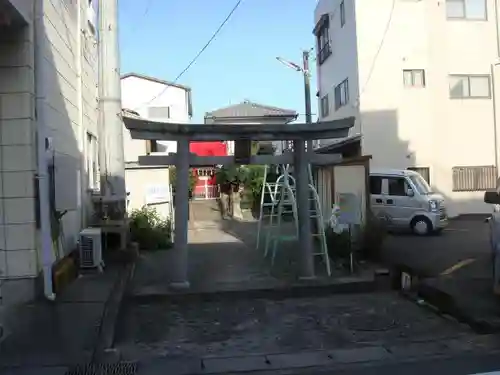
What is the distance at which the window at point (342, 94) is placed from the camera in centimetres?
2428

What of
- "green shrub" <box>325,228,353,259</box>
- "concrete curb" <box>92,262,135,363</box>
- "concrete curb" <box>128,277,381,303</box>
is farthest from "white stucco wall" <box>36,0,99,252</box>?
"green shrub" <box>325,228,353,259</box>

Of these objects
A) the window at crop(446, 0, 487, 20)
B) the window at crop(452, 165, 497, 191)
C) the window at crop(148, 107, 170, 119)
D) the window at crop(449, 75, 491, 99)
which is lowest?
the window at crop(452, 165, 497, 191)

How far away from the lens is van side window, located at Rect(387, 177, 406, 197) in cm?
1809

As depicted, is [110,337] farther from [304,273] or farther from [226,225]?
[226,225]

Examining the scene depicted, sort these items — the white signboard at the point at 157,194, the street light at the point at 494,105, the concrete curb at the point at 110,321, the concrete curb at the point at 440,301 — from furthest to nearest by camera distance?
1. the street light at the point at 494,105
2. the white signboard at the point at 157,194
3. the concrete curb at the point at 440,301
4. the concrete curb at the point at 110,321

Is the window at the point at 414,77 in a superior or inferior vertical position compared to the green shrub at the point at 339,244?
superior

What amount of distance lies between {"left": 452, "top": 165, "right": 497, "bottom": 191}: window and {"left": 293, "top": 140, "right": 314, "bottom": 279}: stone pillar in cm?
1494

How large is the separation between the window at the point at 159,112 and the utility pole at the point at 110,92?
24.6 metres

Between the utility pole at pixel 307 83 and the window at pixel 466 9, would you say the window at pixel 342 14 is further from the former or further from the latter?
the window at pixel 466 9

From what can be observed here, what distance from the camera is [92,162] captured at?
515 inches

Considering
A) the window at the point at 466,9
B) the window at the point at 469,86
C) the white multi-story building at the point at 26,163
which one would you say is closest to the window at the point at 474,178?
the window at the point at 469,86

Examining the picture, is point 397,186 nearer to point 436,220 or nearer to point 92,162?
point 436,220

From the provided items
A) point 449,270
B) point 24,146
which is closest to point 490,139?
point 449,270

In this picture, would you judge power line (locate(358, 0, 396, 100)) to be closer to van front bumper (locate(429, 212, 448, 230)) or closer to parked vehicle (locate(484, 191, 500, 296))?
van front bumper (locate(429, 212, 448, 230))
